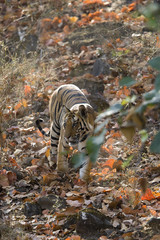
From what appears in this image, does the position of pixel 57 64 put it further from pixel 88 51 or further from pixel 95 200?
pixel 95 200

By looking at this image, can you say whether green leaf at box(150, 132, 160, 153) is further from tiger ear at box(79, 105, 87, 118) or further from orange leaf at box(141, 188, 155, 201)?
tiger ear at box(79, 105, 87, 118)

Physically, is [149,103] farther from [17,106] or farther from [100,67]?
[100,67]

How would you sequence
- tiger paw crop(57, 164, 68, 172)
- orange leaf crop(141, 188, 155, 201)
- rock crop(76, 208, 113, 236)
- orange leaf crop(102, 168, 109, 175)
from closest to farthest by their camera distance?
rock crop(76, 208, 113, 236), orange leaf crop(141, 188, 155, 201), orange leaf crop(102, 168, 109, 175), tiger paw crop(57, 164, 68, 172)

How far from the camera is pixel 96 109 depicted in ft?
23.6

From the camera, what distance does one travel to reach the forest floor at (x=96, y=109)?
3.53 m

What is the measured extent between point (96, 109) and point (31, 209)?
3470 millimetres

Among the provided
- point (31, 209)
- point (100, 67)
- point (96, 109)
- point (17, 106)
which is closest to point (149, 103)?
point (31, 209)

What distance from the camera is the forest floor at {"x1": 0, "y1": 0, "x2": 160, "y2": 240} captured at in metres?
3.53

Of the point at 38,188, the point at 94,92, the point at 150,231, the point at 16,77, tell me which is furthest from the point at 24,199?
the point at 94,92

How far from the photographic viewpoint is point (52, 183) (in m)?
4.82

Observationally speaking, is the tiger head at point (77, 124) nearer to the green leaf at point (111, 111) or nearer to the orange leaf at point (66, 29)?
the green leaf at point (111, 111)

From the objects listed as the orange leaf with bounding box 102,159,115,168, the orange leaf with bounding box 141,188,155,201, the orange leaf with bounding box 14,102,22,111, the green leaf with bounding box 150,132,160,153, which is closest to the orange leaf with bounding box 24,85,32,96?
the orange leaf with bounding box 14,102,22,111

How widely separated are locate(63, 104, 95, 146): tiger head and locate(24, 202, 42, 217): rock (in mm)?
1275

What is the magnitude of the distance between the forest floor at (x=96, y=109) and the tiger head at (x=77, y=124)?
46 centimetres
